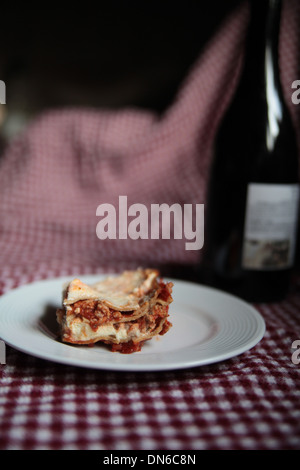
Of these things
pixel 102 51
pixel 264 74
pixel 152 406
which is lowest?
pixel 152 406

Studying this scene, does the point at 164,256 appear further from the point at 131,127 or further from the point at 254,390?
the point at 254,390

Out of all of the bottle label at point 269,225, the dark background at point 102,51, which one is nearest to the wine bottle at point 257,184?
the bottle label at point 269,225

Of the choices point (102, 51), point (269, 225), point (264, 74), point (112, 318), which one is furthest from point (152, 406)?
point (102, 51)

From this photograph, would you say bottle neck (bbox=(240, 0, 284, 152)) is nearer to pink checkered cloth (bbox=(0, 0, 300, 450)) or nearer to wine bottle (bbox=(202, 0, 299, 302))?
wine bottle (bbox=(202, 0, 299, 302))

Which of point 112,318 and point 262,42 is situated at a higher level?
point 262,42

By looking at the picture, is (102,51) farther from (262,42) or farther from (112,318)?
(112,318)
